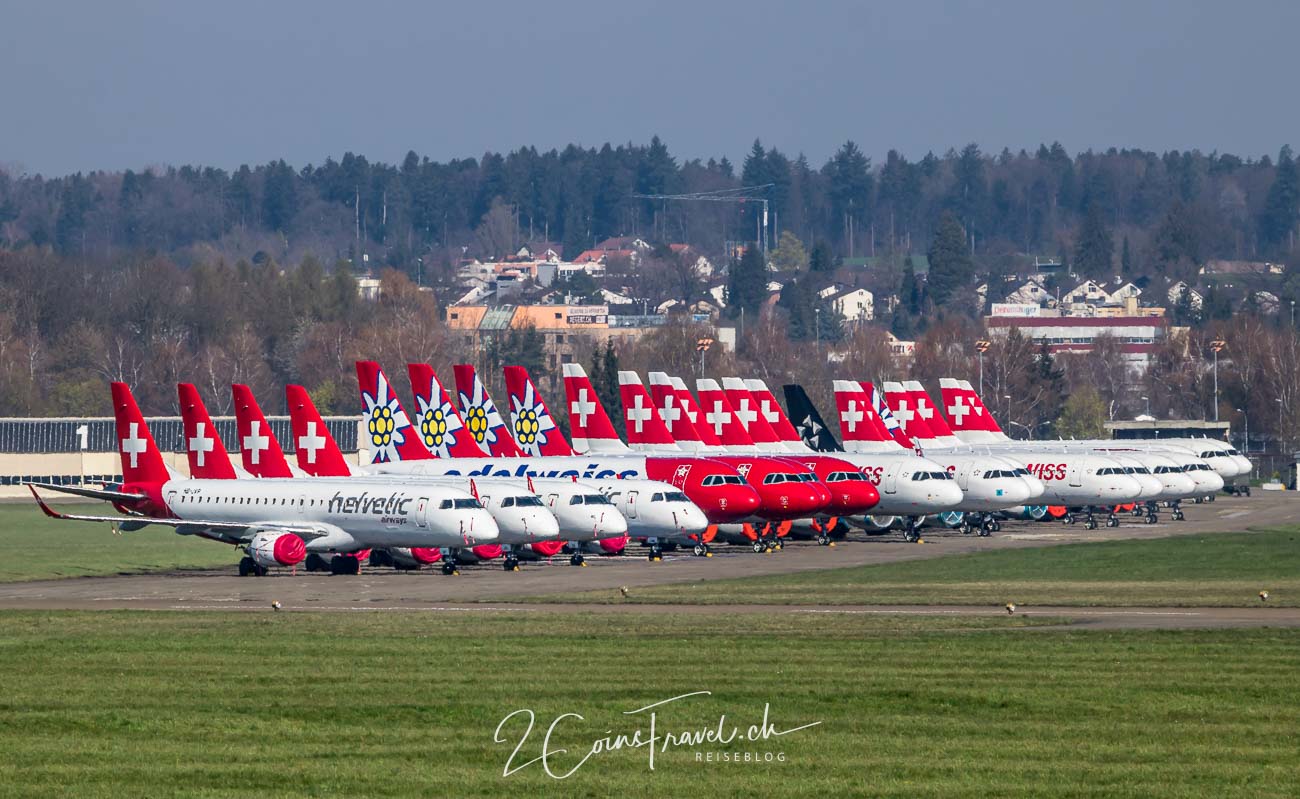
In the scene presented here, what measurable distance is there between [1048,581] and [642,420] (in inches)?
1218

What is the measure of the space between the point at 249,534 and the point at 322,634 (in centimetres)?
2199

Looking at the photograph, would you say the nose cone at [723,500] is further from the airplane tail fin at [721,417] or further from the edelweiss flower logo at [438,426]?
the airplane tail fin at [721,417]

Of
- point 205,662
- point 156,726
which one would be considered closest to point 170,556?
point 205,662

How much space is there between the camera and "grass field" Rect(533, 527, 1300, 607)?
47750 millimetres

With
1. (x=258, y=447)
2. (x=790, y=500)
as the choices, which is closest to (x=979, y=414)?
(x=790, y=500)

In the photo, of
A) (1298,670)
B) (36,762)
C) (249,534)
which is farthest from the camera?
(249,534)

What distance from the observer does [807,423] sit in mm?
97625

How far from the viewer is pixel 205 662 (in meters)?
35.4

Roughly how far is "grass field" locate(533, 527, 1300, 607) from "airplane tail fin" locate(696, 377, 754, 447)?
18.2 m

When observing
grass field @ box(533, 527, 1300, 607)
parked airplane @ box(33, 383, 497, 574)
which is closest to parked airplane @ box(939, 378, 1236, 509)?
grass field @ box(533, 527, 1300, 607)

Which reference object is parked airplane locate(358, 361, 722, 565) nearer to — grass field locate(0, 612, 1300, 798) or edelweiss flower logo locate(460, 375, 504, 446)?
edelweiss flower logo locate(460, 375, 504, 446)

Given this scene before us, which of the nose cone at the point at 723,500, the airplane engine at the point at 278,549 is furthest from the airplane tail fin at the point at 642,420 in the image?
the airplane engine at the point at 278,549

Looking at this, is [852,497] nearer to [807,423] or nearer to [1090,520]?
[1090,520]

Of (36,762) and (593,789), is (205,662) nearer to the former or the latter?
(36,762)
